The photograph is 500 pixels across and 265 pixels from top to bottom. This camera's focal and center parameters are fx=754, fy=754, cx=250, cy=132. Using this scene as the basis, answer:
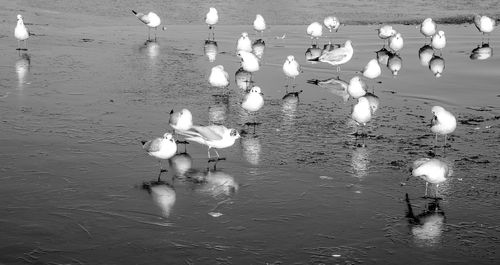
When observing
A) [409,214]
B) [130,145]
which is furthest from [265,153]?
[409,214]

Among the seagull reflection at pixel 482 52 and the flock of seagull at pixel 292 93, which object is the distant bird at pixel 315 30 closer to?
the flock of seagull at pixel 292 93

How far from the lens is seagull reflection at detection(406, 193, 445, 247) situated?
7.98 m

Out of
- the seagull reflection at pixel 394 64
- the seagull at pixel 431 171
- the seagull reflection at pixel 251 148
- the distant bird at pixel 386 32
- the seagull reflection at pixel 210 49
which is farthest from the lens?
the distant bird at pixel 386 32

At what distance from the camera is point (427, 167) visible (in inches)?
369

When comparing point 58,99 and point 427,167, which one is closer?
point 427,167

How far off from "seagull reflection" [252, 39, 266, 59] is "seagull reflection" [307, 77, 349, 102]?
3615 mm

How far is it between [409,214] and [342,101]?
21.8 feet

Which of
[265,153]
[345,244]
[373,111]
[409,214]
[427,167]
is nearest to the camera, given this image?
[345,244]

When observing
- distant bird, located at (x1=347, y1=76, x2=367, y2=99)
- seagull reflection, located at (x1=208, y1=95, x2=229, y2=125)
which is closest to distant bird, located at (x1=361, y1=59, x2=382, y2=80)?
distant bird, located at (x1=347, y1=76, x2=367, y2=99)

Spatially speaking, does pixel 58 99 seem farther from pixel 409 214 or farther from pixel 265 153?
pixel 409 214

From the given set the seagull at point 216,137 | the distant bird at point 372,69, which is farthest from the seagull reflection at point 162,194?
the distant bird at point 372,69

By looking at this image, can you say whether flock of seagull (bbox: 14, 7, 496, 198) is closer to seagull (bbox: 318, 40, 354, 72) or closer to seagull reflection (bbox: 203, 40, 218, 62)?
seagull (bbox: 318, 40, 354, 72)

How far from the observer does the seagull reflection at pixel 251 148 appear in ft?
35.7

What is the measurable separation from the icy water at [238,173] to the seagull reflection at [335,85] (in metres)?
0.32
